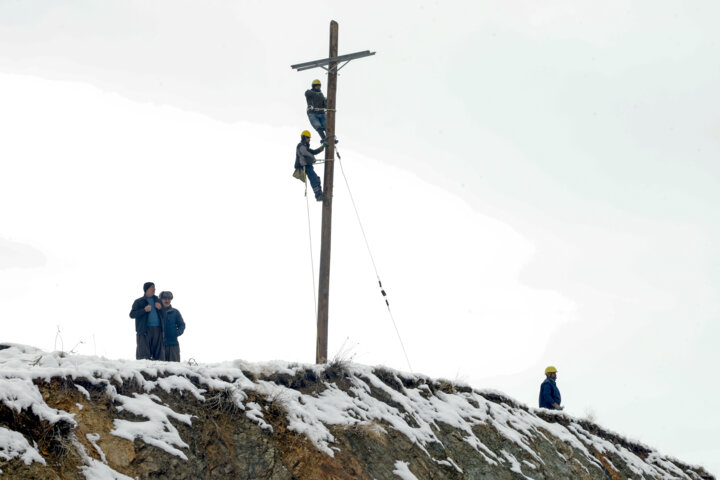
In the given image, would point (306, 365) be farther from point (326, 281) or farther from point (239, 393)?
point (326, 281)

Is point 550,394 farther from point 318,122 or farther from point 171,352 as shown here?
point 171,352

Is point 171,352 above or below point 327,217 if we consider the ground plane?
below

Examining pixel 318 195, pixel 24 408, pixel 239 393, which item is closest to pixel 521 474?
pixel 239 393

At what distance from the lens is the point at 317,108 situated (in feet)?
47.6

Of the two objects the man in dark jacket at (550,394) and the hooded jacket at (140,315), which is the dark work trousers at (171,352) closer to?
the hooded jacket at (140,315)

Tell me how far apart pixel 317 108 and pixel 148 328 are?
18.3 ft

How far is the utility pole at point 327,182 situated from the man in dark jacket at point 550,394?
585 cm

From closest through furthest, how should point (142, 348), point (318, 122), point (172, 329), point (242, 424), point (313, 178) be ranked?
point (242, 424), point (142, 348), point (172, 329), point (313, 178), point (318, 122)

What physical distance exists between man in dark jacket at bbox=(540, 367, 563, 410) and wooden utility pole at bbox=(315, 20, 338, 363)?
585 centimetres

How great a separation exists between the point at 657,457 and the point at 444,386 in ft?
28.9

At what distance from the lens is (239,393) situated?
8.71 meters

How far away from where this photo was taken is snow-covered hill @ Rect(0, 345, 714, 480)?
688 centimetres

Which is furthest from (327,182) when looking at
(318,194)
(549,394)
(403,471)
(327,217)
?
(549,394)

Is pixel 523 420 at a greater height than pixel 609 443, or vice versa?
pixel 523 420
